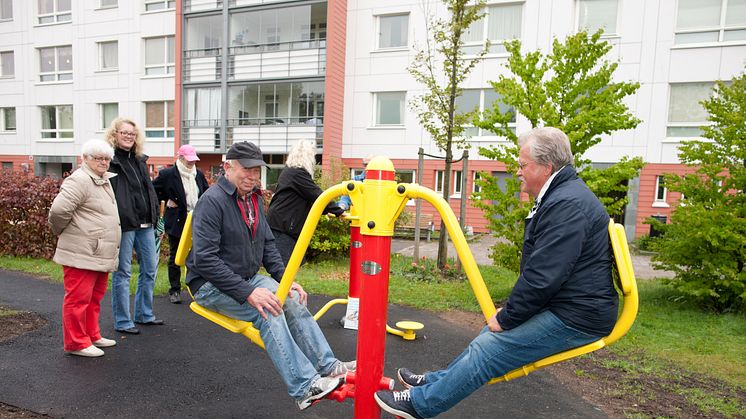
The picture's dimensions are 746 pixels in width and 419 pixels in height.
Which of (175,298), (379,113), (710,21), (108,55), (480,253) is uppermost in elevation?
(710,21)

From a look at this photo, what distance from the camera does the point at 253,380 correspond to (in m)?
3.67

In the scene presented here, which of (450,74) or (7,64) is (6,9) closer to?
(7,64)

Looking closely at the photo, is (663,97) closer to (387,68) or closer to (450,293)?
(387,68)

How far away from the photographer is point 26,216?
8.37m

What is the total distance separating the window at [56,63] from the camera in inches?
944

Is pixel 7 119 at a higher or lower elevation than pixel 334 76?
lower

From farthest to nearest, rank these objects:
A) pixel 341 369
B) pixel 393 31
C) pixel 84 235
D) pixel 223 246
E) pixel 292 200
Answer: pixel 393 31, pixel 292 200, pixel 84 235, pixel 223 246, pixel 341 369

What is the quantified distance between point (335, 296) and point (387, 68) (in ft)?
45.1

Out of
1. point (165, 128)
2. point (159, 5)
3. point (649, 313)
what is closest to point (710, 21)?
point (649, 313)

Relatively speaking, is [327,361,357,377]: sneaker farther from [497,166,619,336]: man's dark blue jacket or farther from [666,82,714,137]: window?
[666,82,714,137]: window

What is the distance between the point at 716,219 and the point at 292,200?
5354 millimetres

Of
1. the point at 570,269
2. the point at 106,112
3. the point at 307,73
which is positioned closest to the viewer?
the point at 570,269

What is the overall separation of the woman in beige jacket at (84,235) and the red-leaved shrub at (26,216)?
5291 mm

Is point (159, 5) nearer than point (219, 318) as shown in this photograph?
No
